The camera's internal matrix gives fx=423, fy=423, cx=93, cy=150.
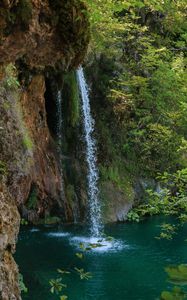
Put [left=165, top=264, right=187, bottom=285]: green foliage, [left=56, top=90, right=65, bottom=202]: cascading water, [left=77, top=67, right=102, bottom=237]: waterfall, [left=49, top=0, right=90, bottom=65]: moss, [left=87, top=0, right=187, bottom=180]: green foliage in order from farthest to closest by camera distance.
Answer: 1. [left=87, top=0, right=187, bottom=180]: green foliage
2. [left=77, top=67, right=102, bottom=237]: waterfall
3. [left=56, top=90, right=65, bottom=202]: cascading water
4. [left=49, top=0, right=90, bottom=65]: moss
5. [left=165, top=264, right=187, bottom=285]: green foliage

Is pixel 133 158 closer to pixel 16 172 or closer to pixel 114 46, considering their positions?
pixel 114 46

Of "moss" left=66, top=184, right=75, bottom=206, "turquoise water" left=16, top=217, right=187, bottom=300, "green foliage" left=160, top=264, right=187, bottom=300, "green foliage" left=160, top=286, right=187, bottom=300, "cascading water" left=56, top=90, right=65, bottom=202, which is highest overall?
"cascading water" left=56, top=90, right=65, bottom=202

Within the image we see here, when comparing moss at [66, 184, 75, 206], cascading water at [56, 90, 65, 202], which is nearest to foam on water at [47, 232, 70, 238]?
cascading water at [56, 90, 65, 202]

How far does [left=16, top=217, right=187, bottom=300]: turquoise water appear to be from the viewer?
29.0 ft

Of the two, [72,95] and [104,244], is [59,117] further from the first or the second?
[104,244]

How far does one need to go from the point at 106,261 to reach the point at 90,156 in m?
5.81

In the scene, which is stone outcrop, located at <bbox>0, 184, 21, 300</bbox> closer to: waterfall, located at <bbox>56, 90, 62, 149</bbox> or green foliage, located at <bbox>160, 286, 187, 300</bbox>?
green foliage, located at <bbox>160, 286, 187, 300</bbox>

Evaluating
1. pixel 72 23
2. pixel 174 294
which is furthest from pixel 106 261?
pixel 174 294

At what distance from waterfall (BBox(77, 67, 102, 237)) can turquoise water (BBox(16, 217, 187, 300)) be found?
85 centimetres

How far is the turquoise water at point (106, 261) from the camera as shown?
884 cm

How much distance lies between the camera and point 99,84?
1741 cm

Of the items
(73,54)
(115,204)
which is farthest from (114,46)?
(73,54)

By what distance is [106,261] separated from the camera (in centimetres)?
→ 1109

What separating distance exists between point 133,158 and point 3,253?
46.9 ft
